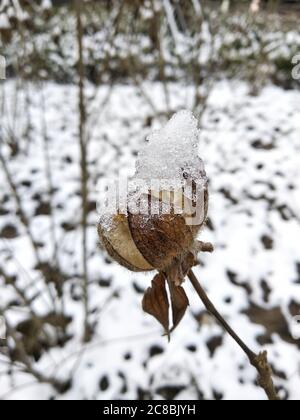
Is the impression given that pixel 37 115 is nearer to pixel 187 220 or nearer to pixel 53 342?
pixel 53 342

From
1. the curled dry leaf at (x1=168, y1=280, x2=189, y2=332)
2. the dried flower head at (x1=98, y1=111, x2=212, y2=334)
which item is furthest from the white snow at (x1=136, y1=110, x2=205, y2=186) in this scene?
the curled dry leaf at (x1=168, y1=280, x2=189, y2=332)

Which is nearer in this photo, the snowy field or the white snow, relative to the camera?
the white snow

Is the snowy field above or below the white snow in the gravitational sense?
below

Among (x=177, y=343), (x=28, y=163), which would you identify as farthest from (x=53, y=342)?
(x=28, y=163)

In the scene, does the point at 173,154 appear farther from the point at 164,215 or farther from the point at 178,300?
the point at 178,300

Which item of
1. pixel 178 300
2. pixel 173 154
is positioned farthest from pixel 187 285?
pixel 173 154

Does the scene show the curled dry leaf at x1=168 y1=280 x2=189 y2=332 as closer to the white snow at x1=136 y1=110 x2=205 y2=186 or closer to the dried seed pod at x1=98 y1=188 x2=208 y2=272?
the dried seed pod at x1=98 y1=188 x2=208 y2=272
